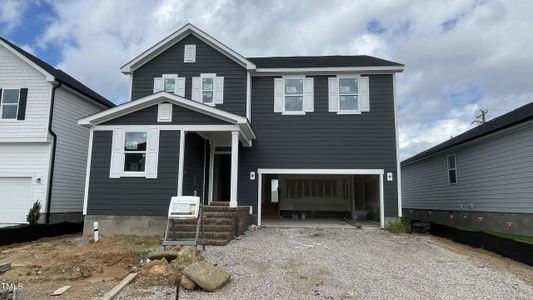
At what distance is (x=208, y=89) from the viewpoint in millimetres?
14000

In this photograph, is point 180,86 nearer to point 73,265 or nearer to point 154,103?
point 154,103

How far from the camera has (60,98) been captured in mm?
14125

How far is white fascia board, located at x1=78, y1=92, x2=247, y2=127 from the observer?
1104 centimetres

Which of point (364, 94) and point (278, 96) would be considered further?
point (278, 96)

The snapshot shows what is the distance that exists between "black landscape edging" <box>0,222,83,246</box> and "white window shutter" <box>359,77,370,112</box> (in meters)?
11.4

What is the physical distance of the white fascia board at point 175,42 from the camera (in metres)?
13.8

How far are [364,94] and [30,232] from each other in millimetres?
12061

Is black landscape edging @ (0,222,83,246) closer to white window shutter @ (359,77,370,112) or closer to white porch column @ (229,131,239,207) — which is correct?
white porch column @ (229,131,239,207)

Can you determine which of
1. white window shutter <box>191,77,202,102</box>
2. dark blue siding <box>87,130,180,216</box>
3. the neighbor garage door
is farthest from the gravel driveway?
the neighbor garage door

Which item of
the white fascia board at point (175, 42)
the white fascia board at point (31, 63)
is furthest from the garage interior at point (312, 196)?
the white fascia board at point (31, 63)

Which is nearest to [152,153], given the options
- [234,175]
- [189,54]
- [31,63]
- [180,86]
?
[234,175]

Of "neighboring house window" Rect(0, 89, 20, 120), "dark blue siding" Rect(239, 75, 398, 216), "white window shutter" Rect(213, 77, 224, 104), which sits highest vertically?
"white window shutter" Rect(213, 77, 224, 104)

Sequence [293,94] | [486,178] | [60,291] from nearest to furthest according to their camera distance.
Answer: [60,291] < [486,178] < [293,94]

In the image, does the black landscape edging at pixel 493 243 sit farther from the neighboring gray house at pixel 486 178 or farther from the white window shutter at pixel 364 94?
the white window shutter at pixel 364 94
